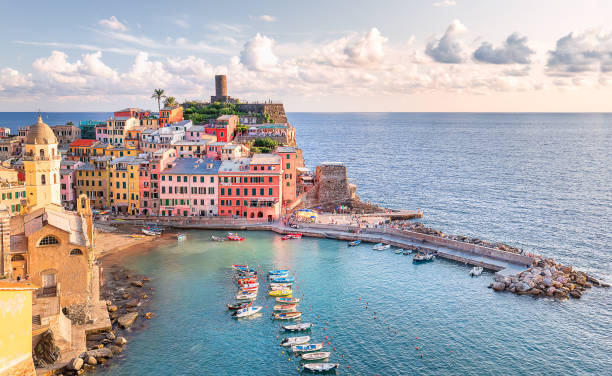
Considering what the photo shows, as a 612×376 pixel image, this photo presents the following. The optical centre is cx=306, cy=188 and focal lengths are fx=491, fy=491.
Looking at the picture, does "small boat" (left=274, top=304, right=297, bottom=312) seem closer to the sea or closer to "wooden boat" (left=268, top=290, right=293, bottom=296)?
the sea

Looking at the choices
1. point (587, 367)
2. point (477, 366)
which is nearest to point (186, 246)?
point (477, 366)

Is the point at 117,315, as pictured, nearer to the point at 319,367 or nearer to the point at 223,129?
the point at 319,367

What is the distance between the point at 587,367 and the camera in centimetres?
4269

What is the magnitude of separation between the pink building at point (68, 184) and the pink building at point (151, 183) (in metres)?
12.9

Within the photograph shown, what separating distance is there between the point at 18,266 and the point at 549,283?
55779 mm

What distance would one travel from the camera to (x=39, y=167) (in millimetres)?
58000

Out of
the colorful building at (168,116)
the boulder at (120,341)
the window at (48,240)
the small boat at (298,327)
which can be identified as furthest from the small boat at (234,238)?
the colorful building at (168,116)

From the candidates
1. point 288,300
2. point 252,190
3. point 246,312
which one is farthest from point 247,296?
point 252,190

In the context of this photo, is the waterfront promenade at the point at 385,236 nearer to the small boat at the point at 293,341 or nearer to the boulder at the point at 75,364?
the small boat at the point at 293,341

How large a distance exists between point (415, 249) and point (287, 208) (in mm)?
27585

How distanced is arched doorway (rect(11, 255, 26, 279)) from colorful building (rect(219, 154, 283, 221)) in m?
43.6

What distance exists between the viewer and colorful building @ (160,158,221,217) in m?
85.9

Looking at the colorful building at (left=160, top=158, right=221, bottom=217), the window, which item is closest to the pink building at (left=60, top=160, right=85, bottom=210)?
the colorful building at (left=160, top=158, right=221, bottom=217)

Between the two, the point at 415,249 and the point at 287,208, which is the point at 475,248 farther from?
the point at 287,208
